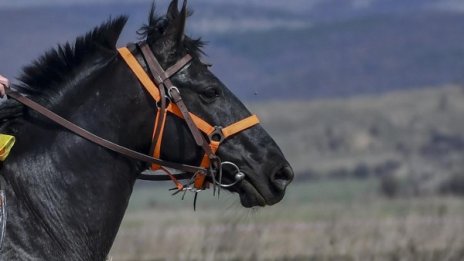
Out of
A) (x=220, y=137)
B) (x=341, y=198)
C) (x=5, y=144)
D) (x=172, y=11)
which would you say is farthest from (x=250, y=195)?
(x=341, y=198)

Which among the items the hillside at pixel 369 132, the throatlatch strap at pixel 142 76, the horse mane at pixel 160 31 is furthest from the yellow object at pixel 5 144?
the hillside at pixel 369 132

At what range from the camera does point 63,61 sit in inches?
322

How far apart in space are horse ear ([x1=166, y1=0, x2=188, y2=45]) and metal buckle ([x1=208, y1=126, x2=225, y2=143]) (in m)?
0.56

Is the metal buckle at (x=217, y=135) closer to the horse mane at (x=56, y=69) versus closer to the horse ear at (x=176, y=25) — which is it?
the horse ear at (x=176, y=25)

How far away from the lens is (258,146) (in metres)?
8.29

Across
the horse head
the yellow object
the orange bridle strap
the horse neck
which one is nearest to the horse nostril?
the horse head

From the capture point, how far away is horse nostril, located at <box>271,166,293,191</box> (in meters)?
8.23

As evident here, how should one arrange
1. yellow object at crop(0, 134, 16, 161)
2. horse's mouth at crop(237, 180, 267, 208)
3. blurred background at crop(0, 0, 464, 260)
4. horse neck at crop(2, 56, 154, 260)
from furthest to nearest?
1. blurred background at crop(0, 0, 464, 260)
2. horse's mouth at crop(237, 180, 267, 208)
3. horse neck at crop(2, 56, 154, 260)
4. yellow object at crop(0, 134, 16, 161)

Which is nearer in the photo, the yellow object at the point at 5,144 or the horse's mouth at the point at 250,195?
the yellow object at the point at 5,144

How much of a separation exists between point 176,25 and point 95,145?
2.82 ft

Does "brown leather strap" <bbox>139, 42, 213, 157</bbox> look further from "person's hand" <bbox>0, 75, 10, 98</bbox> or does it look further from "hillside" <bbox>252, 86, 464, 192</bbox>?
"hillside" <bbox>252, 86, 464, 192</bbox>

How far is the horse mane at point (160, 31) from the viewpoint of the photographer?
8312 millimetres

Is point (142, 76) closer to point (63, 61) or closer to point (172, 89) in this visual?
point (172, 89)

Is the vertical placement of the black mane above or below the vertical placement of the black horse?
above
